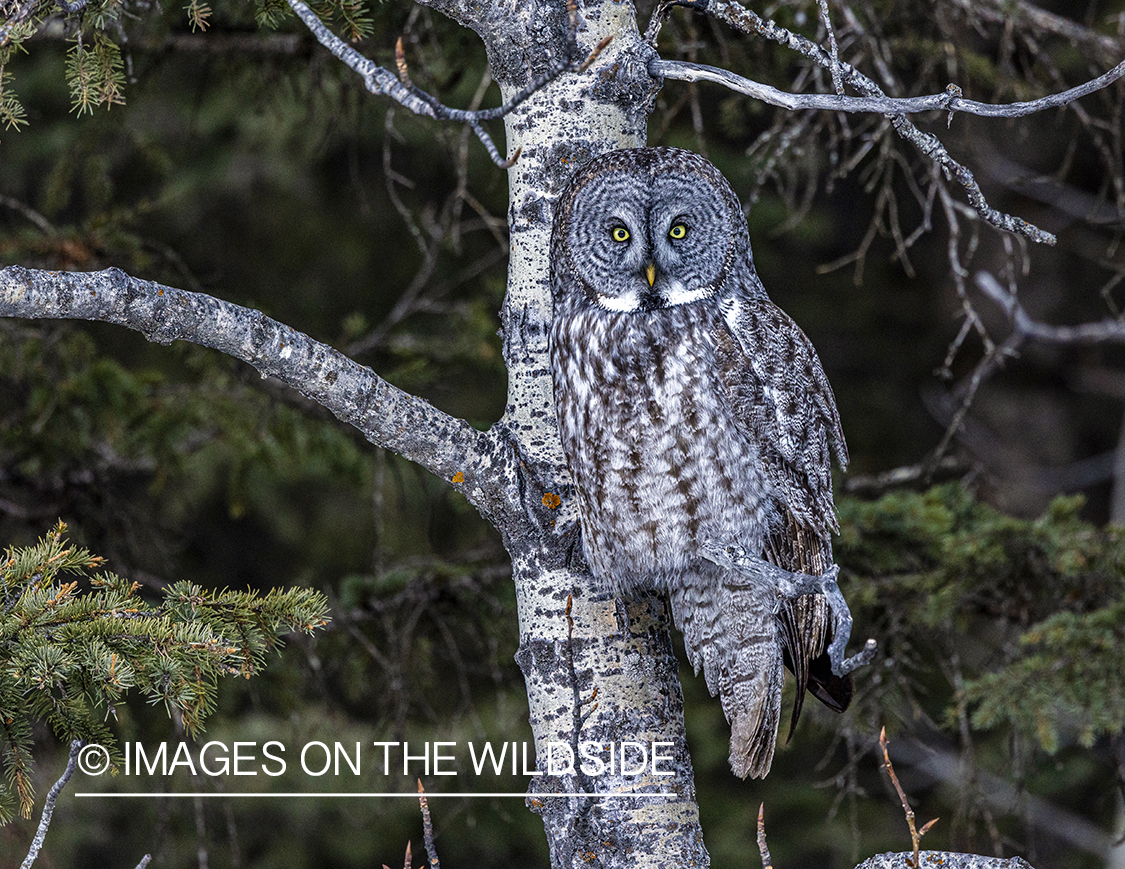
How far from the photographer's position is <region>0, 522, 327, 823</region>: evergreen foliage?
5.68ft

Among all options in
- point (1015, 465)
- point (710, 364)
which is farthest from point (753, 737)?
point (1015, 465)

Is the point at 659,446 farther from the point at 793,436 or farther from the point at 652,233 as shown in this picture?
the point at 652,233

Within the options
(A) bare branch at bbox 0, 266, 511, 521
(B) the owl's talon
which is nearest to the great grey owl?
(B) the owl's talon

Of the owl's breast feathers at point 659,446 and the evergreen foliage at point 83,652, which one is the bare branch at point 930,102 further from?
the evergreen foliage at point 83,652

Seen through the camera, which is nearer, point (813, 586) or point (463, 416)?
point (813, 586)

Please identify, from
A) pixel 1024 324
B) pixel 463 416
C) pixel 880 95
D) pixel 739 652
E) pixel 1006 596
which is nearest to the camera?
pixel 880 95

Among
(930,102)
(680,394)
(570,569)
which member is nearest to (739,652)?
(570,569)

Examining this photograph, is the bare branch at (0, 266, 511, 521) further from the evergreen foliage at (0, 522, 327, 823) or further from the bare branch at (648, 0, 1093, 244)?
the bare branch at (648, 0, 1093, 244)

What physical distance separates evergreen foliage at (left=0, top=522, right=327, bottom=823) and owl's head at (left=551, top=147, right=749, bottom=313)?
932 millimetres

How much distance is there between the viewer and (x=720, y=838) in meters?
5.33

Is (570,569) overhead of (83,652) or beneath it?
overhead

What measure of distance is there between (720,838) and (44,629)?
421cm

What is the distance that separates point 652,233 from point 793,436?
0.52 metres

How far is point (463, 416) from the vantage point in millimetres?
5699
